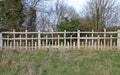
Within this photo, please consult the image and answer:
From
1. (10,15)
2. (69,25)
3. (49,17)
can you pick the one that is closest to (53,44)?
(10,15)

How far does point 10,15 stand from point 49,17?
538 inches

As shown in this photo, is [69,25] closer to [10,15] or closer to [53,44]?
[10,15]

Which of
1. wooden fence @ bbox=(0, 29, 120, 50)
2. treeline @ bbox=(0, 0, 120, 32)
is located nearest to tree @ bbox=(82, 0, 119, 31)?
treeline @ bbox=(0, 0, 120, 32)

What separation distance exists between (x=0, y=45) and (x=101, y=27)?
Answer: 1684cm

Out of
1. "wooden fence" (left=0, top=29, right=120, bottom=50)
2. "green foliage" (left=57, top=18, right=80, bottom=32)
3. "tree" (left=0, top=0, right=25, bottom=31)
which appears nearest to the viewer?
"wooden fence" (left=0, top=29, right=120, bottom=50)

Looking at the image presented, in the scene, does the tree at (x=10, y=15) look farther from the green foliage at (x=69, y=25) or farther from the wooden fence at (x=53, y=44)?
the wooden fence at (x=53, y=44)

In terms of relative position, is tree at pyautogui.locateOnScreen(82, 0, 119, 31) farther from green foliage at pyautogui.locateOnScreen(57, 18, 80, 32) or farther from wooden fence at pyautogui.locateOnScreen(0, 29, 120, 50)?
wooden fence at pyautogui.locateOnScreen(0, 29, 120, 50)

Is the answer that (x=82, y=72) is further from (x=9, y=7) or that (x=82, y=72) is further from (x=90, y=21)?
(x=90, y=21)

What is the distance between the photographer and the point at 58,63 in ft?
38.7

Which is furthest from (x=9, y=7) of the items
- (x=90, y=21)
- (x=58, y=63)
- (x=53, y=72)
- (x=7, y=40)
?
(x=53, y=72)

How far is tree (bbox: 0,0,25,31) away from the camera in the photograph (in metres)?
28.3

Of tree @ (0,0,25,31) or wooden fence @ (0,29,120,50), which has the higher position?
tree @ (0,0,25,31)

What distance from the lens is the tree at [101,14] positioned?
1352 inches

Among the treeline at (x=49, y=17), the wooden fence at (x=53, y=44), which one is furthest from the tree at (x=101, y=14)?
the wooden fence at (x=53, y=44)
